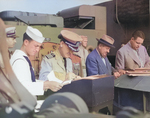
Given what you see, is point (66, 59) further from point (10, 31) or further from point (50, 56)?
point (10, 31)

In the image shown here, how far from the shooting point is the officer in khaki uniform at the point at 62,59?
1.87 meters

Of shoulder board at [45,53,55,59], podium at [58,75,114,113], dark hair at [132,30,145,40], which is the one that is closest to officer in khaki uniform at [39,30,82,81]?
shoulder board at [45,53,55,59]

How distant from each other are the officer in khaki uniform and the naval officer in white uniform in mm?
254

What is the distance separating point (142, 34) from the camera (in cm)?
218

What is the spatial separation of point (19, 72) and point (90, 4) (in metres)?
1.01

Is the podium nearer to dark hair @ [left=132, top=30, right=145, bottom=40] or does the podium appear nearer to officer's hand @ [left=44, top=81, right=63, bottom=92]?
officer's hand @ [left=44, top=81, right=63, bottom=92]

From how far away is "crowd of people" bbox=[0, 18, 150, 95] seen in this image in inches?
59.4

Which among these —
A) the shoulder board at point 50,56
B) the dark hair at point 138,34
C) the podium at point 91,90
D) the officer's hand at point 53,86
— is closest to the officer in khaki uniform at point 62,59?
the shoulder board at point 50,56

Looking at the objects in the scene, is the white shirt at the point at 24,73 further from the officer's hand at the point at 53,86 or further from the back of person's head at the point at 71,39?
the back of person's head at the point at 71,39

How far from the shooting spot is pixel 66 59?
1.98 meters

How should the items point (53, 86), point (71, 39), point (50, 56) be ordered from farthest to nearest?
point (50, 56) → point (71, 39) → point (53, 86)

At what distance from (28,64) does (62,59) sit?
0.47 metres

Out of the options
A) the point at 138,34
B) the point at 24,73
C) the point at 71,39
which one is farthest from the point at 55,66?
the point at 138,34

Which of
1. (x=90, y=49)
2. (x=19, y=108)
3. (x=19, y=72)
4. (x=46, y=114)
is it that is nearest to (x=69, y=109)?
(x=46, y=114)
